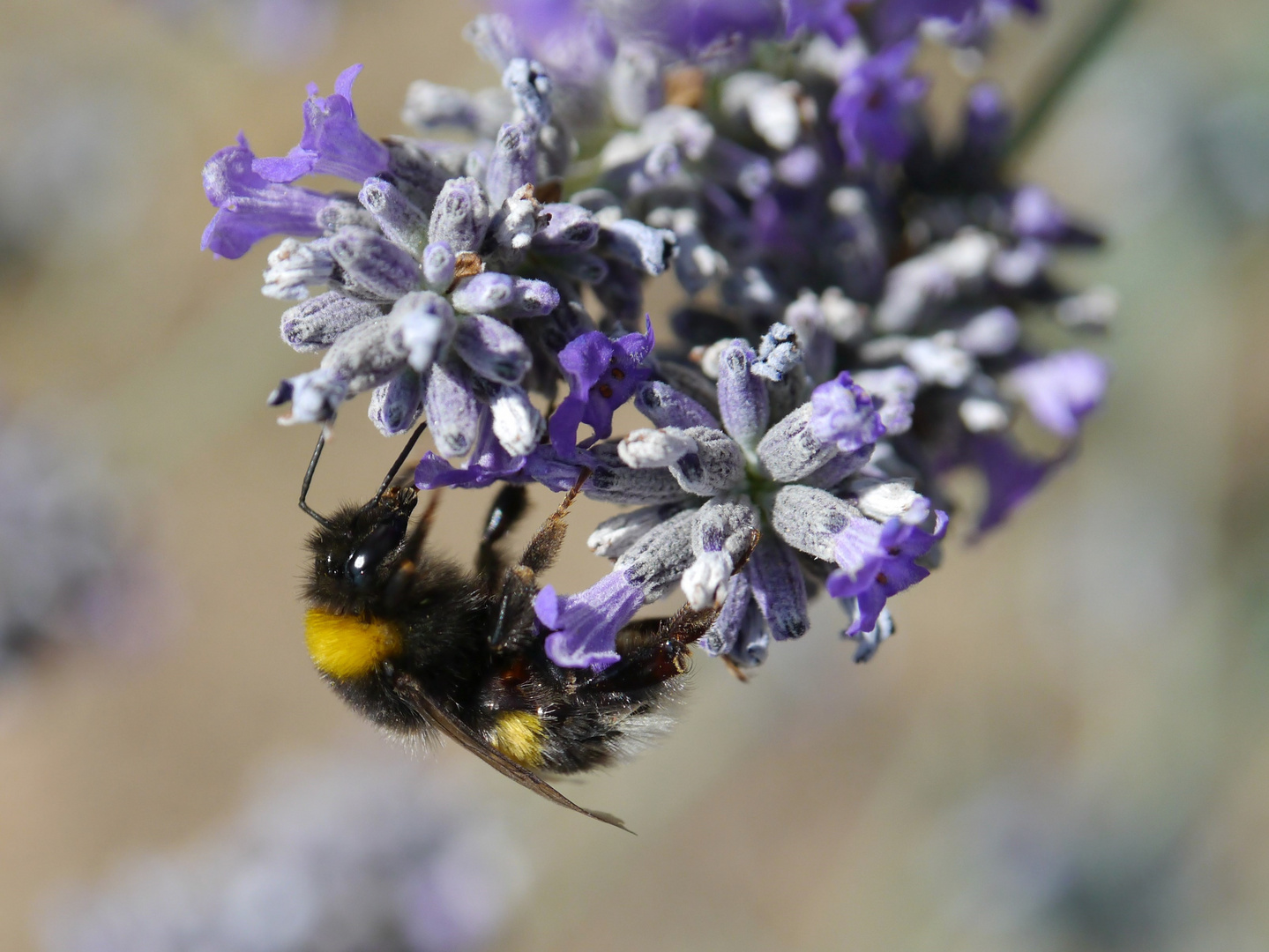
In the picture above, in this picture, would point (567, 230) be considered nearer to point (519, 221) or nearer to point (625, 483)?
point (519, 221)

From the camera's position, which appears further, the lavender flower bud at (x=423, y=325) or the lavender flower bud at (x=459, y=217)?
A: the lavender flower bud at (x=459, y=217)

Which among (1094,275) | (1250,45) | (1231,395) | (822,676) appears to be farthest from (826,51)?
(1231,395)

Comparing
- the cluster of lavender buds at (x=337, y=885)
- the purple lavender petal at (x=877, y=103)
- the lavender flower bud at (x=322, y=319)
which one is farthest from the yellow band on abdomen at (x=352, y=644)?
the cluster of lavender buds at (x=337, y=885)

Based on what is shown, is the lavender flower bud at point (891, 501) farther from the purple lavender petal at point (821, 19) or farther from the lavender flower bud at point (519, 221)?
the purple lavender petal at point (821, 19)

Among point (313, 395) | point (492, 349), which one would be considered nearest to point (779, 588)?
point (492, 349)

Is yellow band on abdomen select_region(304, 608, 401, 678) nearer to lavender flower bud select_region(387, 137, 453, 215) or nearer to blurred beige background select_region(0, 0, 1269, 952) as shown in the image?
lavender flower bud select_region(387, 137, 453, 215)
